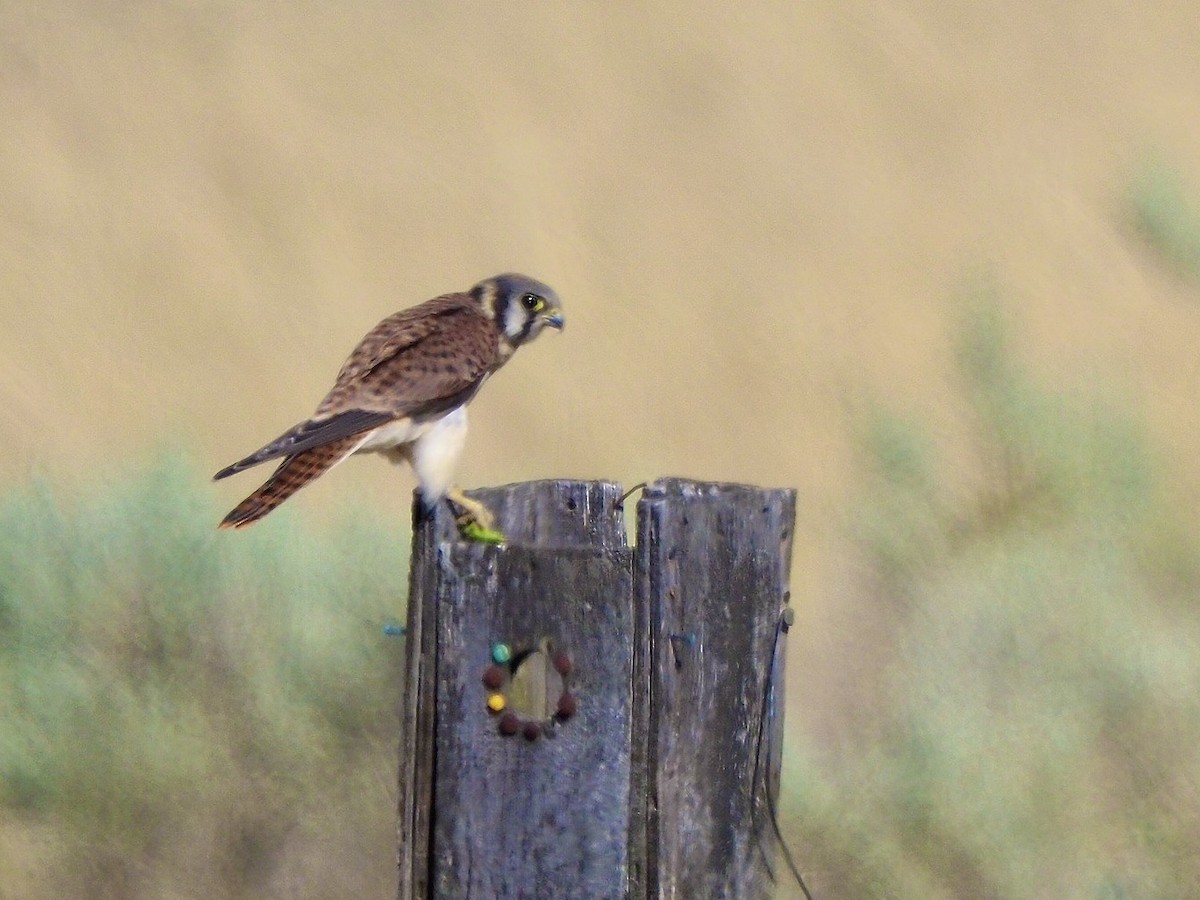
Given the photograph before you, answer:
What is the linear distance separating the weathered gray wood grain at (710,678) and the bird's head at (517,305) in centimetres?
150

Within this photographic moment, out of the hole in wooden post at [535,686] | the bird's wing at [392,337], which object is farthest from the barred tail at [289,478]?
the hole in wooden post at [535,686]

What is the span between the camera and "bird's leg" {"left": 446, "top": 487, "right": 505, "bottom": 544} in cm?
288

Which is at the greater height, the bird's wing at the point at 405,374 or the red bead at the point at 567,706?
the bird's wing at the point at 405,374

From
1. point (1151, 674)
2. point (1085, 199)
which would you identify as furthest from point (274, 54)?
point (1151, 674)

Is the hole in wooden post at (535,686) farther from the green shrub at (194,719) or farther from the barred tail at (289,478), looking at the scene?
the green shrub at (194,719)

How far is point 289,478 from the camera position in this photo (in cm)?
324

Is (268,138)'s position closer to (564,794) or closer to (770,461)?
(770,461)

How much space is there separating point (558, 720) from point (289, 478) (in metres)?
1.11

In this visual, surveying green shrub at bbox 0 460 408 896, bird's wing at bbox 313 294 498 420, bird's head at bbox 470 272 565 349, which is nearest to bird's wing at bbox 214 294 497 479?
bird's wing at bbox 313 294 498 420

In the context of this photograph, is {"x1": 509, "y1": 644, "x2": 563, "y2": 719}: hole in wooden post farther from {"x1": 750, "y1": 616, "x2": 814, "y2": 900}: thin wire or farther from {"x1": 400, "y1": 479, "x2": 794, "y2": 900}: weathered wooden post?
{"x1": 750, "y1": 616, "x2": 814, "y2": 900}: thin wire

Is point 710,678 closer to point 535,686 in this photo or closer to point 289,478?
point 535,686

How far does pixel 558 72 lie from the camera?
14438mm

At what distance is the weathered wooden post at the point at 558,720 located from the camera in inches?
90.0

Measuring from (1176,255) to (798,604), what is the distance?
9.03 feet
